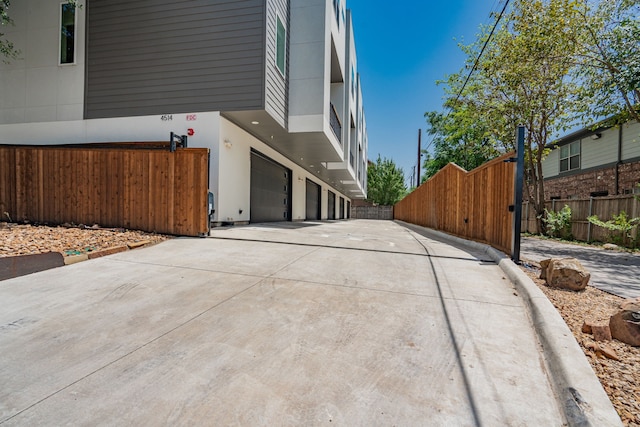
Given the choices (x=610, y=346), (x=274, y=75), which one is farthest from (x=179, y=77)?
(x=610, y=346)

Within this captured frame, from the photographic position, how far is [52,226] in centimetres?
586

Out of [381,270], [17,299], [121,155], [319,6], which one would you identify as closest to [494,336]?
[381,270]

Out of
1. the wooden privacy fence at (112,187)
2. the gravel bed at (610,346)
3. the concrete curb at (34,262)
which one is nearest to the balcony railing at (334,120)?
the wooden privacy fence at (112,187)

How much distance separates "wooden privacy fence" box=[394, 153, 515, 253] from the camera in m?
4.63

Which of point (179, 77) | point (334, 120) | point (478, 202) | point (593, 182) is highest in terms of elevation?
point (334, 120)

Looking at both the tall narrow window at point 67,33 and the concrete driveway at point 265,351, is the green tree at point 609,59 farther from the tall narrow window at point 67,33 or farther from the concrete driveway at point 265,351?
the tall narrow window at point 67,33

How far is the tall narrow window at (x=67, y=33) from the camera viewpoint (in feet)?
27.6

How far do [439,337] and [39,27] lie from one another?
13.6 meters

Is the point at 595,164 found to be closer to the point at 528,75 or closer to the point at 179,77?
the point at 528,75

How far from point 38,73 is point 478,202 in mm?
13279

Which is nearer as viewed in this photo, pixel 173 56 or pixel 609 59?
pixel 609 59

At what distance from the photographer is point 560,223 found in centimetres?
988

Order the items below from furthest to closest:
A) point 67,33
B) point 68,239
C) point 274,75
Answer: point 67,33 → point 274,75 → point 68,239

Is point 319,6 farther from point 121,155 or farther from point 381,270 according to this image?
point 381,270
